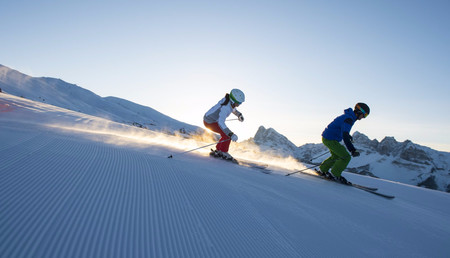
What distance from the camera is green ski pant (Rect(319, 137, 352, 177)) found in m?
6.25

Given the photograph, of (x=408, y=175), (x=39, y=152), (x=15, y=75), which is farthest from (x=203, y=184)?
(x=408, y=175)

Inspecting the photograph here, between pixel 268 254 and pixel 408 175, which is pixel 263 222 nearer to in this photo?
pixel 268 254

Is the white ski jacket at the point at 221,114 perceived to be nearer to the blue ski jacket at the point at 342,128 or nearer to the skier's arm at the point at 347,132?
the blue ski jacket at the point at 342,128

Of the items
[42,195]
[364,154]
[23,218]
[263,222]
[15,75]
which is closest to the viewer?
[23,218]

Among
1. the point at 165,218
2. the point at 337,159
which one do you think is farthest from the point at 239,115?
the point at 165,218

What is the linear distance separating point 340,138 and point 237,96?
3224 mm

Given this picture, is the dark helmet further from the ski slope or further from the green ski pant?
the ski slope

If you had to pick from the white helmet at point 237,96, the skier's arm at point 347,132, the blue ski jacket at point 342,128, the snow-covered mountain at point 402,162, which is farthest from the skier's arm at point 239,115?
the snow-covered mountain at point 402,162

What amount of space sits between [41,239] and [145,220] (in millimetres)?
659

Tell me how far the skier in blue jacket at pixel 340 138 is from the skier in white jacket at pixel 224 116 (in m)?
2.72

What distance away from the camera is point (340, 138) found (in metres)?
6.48

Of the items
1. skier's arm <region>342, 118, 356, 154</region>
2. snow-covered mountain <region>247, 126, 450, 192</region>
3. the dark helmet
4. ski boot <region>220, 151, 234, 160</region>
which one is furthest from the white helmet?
snow-covered mountain <region>247, 126, 450, 192</region>

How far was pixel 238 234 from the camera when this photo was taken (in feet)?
6.46

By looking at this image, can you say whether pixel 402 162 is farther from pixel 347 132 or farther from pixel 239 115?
pixel 239 115
